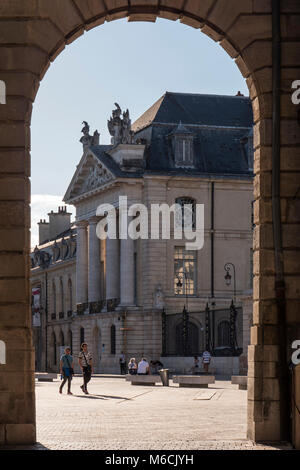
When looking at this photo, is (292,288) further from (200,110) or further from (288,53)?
(200,110)

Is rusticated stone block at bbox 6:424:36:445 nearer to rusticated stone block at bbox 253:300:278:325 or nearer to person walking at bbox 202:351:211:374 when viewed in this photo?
rusticated stone block at bbox 253:300:278:325

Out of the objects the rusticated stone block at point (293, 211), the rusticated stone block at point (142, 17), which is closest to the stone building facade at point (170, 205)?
the rusticated stone block at point (142, 17)

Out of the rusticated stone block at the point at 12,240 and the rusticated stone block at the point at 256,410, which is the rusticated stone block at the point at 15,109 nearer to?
the rusticated stone block at the point at 12,240

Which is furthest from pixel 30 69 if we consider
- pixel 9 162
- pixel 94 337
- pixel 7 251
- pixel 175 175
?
pixel 94 337

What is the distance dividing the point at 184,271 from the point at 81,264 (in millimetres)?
14927

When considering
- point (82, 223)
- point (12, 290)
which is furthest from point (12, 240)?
point (82, 223)

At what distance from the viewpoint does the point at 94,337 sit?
8850 cm

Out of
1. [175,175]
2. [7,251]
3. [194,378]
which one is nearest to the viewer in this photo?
[7,251]

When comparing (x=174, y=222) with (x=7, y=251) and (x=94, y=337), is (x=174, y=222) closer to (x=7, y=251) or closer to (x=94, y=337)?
(x=94, y=337)

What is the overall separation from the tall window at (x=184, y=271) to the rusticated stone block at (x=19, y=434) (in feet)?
209

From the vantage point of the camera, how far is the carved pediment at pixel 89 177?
85500 millimetres

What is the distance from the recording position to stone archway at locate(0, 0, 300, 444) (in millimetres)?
17422

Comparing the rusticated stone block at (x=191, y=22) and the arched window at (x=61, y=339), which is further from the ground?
the rusticated stone block at (x=191, y=22)

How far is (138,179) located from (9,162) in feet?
210
